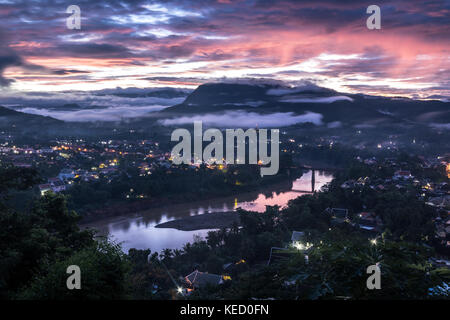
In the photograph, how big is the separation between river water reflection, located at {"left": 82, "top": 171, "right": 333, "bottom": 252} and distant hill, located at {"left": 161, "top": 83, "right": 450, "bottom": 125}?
34.7 m

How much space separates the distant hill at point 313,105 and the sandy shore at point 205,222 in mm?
41995

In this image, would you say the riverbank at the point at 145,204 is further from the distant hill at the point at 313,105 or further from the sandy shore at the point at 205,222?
the distant hill at the point at 313,105

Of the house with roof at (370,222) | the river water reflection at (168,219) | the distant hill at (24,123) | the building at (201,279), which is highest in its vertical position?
the distant hill at (24,123)

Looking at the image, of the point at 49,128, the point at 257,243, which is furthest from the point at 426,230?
the point at 49,128

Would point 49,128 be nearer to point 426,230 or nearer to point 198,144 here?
point 198,144

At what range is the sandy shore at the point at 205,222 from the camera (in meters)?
13.6

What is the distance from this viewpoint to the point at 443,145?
35.3 meters

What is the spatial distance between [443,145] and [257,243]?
33505 millimetres

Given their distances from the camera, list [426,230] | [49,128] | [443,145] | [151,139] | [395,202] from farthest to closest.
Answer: [49,128] < [151,139] < [443,145] < [395,202] < [426,230]

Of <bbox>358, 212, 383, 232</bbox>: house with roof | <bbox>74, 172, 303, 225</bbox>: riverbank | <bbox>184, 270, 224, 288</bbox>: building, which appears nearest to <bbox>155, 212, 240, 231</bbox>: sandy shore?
<bbox>74, 172, 303, 225</bbox>: riverbank

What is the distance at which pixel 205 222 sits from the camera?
46.6ft

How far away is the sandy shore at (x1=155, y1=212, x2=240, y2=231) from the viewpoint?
537 inches

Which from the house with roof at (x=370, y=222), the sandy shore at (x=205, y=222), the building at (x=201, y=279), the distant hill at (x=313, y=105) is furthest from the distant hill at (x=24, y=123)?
the building at (x=201, y=279)
